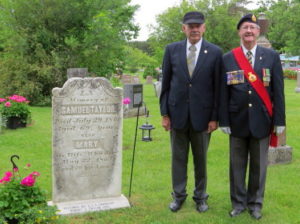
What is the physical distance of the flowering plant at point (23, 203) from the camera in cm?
414

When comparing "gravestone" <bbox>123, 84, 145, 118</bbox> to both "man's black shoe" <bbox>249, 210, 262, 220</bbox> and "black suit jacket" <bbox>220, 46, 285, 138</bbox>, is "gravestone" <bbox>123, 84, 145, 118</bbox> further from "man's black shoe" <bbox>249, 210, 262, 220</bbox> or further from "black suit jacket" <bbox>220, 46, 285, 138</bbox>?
"black suit jacket" <bbox>220, 46, 285, 138</bbox>

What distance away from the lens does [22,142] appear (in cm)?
913

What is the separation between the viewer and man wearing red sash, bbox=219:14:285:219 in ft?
14.0

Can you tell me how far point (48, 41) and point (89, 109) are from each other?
14.3 meters

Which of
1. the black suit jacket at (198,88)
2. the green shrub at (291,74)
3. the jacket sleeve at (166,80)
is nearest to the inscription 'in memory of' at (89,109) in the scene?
the jacket sleeve at (166,80)

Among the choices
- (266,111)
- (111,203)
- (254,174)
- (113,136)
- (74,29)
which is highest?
(74,29)

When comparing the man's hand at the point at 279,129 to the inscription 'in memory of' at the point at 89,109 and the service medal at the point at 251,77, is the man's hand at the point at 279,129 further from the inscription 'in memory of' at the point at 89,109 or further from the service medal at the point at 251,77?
the inscription 'in memory of' at the point at 89,109

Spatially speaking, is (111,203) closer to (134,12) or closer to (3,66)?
(3,66)

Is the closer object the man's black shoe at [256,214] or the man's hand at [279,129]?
the man's hand at [279,129]

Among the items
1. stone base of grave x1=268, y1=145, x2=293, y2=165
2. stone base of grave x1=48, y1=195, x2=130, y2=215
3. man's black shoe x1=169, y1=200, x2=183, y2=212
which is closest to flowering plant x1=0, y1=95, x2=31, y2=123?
stone base of grave x1=48, y1=195, x2=130, y2=215

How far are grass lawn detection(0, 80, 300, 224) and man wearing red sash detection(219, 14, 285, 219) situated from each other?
0.79 meters

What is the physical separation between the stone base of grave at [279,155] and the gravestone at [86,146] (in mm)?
→ 3202

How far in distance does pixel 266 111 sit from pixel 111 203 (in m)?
2.21

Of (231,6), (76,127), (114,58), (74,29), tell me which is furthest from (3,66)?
(231,6)
